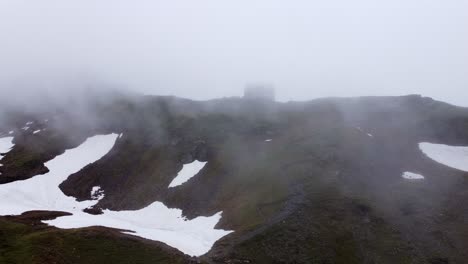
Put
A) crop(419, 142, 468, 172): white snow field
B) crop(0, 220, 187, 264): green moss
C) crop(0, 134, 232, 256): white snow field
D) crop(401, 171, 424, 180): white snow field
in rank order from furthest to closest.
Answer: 1. crop(419, 142, 468, 172): white snow field
2. crop(401, 171, 424, 180): white snow field
3. crop(0, 134, 232, 256): white snow field
4. crop(0, 220, 187, 264): green moss

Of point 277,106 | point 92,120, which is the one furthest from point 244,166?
point 92,120

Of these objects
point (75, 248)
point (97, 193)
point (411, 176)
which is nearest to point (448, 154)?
point (411, 176)

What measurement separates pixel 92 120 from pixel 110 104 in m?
10.3

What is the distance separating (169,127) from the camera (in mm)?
118250

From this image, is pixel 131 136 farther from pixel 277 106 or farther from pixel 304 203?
pixel 304 203

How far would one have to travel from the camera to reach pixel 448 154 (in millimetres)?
86125

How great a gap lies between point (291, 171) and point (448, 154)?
109 feet

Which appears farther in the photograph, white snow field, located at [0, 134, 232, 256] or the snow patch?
the snow patch

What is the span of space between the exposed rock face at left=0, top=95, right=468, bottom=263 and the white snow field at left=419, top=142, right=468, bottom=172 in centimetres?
192

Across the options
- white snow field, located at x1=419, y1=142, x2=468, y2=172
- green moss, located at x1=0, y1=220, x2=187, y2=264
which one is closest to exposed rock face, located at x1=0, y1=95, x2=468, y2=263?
Result: white snow field, located at x1=419, y1=142, x2=468, y2=172

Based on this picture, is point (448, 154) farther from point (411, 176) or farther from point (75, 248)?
point (75, 248)

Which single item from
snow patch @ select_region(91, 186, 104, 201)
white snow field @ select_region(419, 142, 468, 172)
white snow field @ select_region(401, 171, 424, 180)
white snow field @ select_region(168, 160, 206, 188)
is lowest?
snow patch @ select_region(91, 186, 104, 201)

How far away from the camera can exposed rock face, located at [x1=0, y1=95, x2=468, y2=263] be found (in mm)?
60469

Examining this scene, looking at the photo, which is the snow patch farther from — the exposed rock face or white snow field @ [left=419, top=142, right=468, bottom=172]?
white snow field @ [left=419, top=142, right=468, bottom=172]
